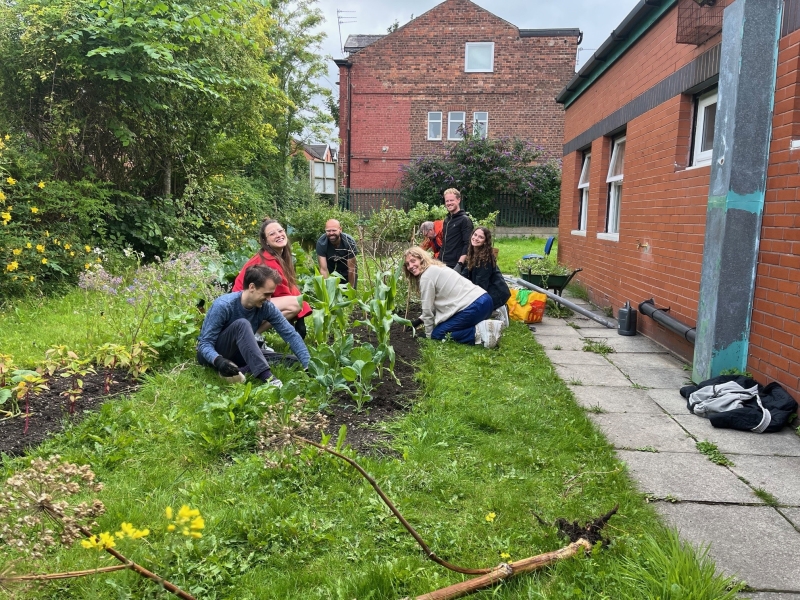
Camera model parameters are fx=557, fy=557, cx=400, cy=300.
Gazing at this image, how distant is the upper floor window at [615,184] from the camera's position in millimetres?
8531

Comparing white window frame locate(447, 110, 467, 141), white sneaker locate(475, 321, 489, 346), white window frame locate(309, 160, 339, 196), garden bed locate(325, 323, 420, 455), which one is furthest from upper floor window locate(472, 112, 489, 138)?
garden bed locate(325, 323, 420, 455)

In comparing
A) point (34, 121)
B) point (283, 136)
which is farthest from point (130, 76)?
point (283, 136)

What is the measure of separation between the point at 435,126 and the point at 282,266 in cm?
2114

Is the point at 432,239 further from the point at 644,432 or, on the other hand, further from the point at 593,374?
the point at 644,432

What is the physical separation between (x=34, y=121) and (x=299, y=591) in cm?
913

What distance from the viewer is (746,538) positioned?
8.11 ft

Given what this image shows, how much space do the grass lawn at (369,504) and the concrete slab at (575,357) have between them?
1.52 meters

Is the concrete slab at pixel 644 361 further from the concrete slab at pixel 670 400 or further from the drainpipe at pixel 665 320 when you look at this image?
the concrete slab at pixel 670 400

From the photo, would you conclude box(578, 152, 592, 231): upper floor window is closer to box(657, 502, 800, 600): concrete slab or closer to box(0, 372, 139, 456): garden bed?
box(657, 502, 800, 600): concrete slab

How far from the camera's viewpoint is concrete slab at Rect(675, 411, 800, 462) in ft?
11.3

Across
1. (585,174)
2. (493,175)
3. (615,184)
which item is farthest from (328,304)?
(493,175)

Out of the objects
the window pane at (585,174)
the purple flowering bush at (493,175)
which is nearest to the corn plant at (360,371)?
the window pane at (585,174)

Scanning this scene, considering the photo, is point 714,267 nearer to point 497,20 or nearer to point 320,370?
point 320,370

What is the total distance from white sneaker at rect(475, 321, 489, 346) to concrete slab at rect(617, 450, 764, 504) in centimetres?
266
